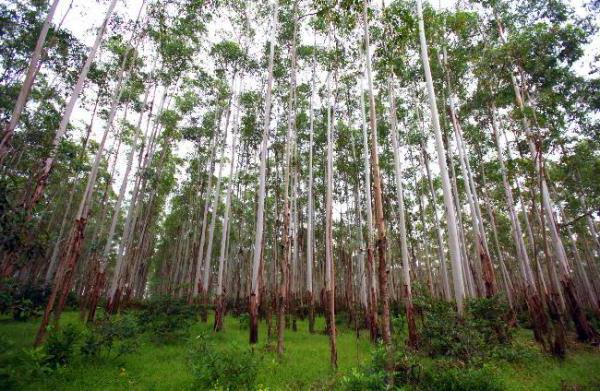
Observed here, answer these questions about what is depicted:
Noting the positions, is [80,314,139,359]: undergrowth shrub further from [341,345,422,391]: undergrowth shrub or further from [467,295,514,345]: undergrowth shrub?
[467,295,514,345]: undergrowth shrub

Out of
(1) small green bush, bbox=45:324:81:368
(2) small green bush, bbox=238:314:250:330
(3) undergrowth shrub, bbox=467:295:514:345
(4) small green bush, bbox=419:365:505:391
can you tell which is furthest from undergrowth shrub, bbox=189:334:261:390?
(2) small green bush, bbox=238:314:250:330

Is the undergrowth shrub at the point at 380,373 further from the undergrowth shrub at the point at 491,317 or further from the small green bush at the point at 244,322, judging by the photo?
the small green bush at the point at 244,322

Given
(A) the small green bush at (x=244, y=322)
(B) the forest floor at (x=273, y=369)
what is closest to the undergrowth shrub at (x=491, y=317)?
(B) the forest floor at (x=273, y=369)

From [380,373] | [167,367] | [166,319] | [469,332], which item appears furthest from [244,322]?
[380,373]

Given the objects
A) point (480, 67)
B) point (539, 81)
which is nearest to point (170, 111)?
point (480, 67)

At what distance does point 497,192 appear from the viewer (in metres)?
20.9

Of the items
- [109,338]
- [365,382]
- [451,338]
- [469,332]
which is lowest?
[365,382]

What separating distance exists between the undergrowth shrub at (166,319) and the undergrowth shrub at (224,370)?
373 cm

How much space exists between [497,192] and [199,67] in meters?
21.0

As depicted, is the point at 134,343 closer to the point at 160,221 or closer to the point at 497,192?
the point at 497,192

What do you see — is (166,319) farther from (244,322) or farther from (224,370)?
(224,370)

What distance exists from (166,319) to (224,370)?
189 inches

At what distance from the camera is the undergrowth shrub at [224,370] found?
A: 5.88 m

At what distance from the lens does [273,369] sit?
704 centimetres
